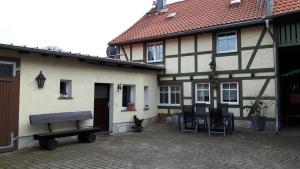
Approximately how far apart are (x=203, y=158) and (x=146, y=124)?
6.57 metres

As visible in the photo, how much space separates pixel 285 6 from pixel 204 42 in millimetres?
3644

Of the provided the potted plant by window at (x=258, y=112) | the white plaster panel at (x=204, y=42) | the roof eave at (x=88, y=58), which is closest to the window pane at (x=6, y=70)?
Answer: the roof eave at (x=88, y=58)

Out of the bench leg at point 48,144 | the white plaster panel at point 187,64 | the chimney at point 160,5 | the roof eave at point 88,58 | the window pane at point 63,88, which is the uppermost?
the chimney at point 160,5

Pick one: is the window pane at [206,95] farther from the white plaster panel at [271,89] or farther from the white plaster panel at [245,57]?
the white plaster panel at [271,89]

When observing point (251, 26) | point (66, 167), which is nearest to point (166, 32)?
point (251, 26)

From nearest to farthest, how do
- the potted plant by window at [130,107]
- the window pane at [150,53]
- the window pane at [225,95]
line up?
the potted plant by window at [130,107]
the window pane at [225,95]
the window pane at [150,53]

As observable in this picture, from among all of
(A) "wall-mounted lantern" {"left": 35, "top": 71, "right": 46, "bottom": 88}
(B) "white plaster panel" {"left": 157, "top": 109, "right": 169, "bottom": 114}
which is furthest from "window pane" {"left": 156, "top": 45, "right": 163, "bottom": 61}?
(A) "wall-mounted lantern" {"left": 35, "top": 71, "right": 46, "bottom": 88}

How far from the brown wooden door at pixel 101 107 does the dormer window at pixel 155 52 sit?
4213mm

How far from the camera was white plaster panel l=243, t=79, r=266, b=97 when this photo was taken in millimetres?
12070

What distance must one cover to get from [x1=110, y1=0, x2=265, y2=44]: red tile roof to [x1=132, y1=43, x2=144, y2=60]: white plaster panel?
0.48 m

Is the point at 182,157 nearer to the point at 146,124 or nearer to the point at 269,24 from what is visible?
the point at 146,124

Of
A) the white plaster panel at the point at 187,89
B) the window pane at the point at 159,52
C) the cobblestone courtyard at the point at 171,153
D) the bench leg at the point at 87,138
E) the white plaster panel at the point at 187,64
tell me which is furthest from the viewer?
the window pane at the point at 159,52

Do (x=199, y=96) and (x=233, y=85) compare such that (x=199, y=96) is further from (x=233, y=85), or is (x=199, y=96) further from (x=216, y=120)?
(x=216, y=120)

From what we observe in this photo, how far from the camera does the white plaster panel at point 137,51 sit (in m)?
15.8
